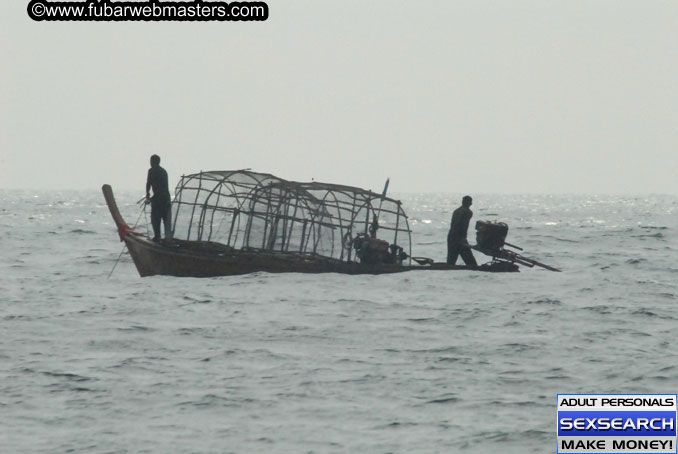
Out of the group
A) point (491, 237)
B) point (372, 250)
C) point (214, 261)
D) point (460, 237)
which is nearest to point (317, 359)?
point (214, 261)

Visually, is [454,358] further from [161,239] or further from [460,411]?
[161,239]

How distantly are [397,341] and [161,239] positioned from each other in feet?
29.1

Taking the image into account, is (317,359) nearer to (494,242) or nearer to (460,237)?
(460,237)

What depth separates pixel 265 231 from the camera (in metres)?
23.9

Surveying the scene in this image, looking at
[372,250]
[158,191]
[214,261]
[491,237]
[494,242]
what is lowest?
[214,261]

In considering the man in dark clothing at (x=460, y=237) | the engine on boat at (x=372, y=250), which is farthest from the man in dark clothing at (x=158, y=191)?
the man in dark clothing at (x=460, y=237)

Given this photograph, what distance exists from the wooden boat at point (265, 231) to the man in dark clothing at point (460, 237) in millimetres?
401

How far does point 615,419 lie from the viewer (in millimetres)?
10688

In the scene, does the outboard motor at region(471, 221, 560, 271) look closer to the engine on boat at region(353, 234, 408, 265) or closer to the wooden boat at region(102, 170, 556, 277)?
the wooden boat at region(102, 170, 556, 277)

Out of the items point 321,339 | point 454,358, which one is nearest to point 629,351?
point 454,358

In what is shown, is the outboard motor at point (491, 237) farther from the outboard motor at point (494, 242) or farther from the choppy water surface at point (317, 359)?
the choppy water surface at point (317, 359)

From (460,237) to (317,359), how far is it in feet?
35.7

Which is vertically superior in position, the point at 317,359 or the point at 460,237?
the point at 460,237

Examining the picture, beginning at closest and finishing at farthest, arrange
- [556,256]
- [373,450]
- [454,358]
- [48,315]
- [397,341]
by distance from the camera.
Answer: [373,450] → [454,358] → [397,341] → [48,315] → [556,256]
